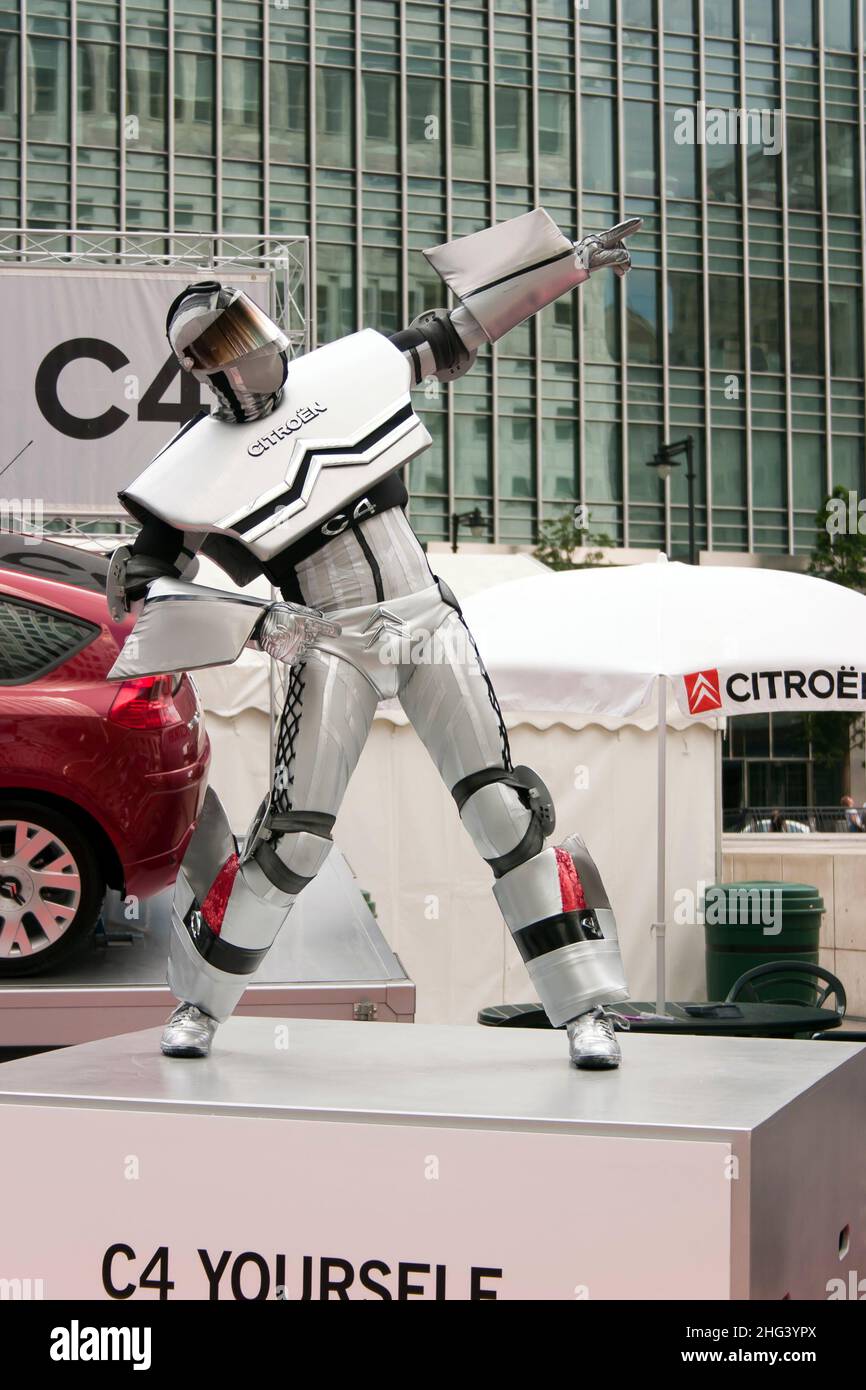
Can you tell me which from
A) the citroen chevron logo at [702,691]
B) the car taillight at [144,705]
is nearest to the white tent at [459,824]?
the citroen chevron logo at [702,691]

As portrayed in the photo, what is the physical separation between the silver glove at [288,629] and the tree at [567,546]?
84.7ft

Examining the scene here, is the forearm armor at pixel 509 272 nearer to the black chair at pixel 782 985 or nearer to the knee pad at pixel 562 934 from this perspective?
the knee pad at pixel 562 934

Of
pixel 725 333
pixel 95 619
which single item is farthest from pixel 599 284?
pixel 95 619

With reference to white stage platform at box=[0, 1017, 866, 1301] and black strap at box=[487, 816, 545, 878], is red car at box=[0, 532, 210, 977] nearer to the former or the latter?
white stage platform at box=[0, 1017, 866, 1301]

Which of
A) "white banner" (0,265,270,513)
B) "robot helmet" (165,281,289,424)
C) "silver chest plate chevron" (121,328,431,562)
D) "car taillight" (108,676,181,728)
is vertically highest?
"white banner" (0,265,270,513)

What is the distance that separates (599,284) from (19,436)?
3158 cm

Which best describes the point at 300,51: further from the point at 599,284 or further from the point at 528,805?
the point at 528,805

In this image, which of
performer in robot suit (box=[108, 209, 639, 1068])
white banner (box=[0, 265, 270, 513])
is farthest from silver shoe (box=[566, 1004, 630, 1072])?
white banner (box=[0, 265, 270, 513])

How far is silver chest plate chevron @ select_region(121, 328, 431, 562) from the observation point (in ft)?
12.3

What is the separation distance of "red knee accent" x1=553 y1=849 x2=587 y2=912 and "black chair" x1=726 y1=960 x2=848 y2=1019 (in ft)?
11.4

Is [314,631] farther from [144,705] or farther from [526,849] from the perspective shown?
[144,705]

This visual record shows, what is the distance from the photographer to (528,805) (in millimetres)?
3859

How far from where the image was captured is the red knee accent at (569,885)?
3.83 metres

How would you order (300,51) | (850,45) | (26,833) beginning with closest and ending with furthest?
(26,833) < (300,51) < (850,45)
